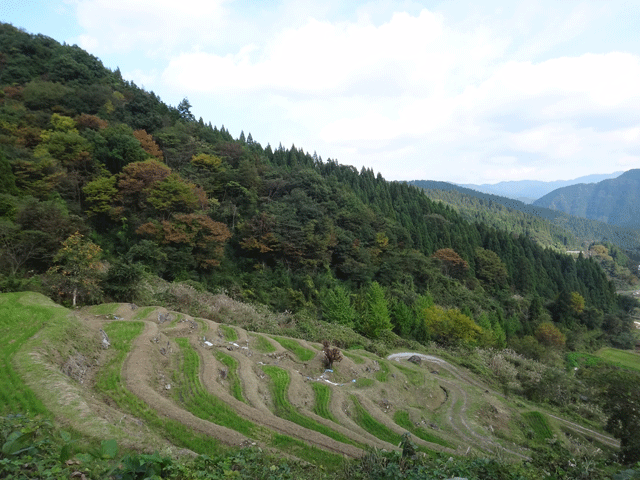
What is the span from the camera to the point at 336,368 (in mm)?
18656

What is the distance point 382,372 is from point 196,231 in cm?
1891

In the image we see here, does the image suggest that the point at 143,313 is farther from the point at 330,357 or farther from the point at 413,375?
the point at 413,375

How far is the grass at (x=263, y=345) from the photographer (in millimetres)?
18344

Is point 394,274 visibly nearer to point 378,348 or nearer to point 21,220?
point 378,348

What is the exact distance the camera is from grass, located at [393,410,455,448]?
13898 mm

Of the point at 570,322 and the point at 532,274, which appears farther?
the point at 532,274

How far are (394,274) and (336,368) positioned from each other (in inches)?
990

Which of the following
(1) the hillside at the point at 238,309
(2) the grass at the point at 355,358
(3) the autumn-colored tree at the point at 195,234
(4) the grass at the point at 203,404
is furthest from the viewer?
(3) the autumn-colored tree at the point at 195,234

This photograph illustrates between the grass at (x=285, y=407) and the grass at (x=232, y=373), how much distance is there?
1403 mm

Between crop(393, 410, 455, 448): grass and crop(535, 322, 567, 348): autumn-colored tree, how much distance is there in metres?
38.2

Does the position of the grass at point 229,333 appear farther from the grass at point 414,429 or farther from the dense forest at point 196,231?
the grass at point 414,429

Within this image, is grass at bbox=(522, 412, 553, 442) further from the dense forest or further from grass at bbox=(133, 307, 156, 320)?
grass at bbox=(133, 307, 156, 320)

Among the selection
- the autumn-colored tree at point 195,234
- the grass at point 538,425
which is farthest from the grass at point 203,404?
the autumn-colored tree at point 195,234

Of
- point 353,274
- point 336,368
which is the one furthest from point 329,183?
point 336,368
